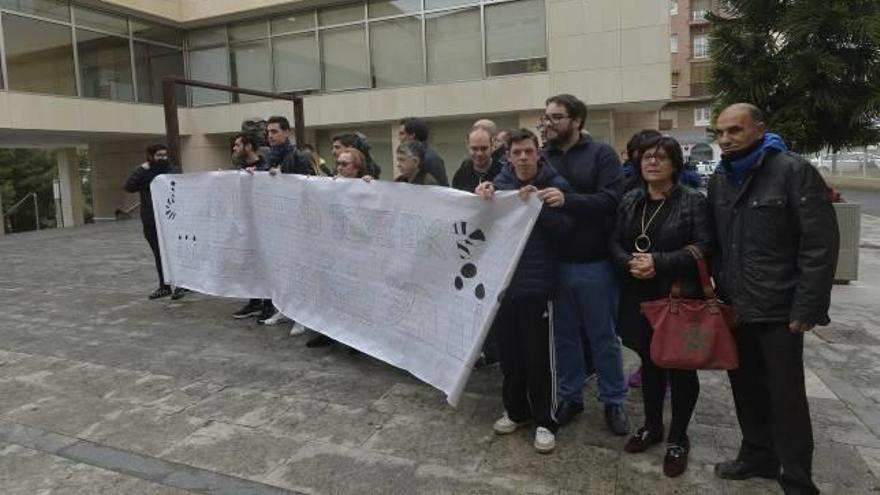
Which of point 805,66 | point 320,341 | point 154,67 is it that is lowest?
point 320,341

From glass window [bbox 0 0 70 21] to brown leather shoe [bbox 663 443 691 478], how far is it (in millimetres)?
18876

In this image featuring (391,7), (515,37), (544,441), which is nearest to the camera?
(544,441)

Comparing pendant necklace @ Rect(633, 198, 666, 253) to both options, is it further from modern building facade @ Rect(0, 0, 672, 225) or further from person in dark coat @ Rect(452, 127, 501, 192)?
modern building facade @ Rect(0, 0, 672, 225)

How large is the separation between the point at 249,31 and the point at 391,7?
479cm

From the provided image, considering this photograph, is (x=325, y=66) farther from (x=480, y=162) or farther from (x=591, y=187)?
(x=591, y=187)

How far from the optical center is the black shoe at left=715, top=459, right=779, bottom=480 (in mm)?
3088

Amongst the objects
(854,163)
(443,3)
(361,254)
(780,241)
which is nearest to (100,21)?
(443,3)

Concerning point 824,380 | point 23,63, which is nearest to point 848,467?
point 824,380

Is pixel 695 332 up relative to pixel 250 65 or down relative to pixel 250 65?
down

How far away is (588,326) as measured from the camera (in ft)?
11.9

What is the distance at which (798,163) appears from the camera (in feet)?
9.02

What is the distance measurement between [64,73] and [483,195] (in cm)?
1842

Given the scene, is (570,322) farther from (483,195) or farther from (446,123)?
(446,123)

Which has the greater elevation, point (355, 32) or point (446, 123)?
point (355, 32)
